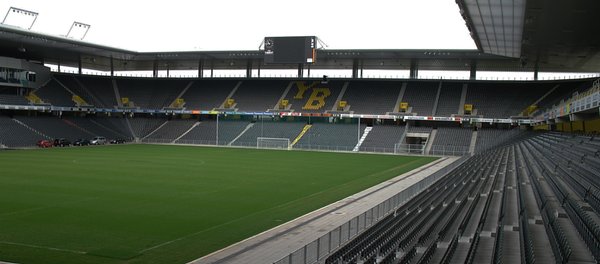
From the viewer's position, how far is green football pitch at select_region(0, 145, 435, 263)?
13.9 m

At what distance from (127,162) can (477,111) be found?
38.9 m

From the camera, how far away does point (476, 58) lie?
54.7 metres

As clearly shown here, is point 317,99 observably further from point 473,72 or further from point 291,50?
point 473,72

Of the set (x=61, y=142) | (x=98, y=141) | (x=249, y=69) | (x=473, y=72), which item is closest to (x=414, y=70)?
(x=473, y=72)

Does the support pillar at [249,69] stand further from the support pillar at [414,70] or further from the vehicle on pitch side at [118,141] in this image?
the support pillar at [414,70]

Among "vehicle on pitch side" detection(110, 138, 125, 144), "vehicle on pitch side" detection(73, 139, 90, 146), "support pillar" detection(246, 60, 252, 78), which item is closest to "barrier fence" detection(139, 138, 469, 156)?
"vehicle on pitch side" detection(110, 138, 125, 144)

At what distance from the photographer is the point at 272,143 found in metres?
60.8

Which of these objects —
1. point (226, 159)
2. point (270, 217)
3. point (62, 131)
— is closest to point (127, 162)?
point (226, 159)

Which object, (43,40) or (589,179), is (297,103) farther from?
(589,179)

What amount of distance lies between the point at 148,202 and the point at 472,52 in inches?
1558

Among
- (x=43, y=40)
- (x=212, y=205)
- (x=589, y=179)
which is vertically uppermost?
(x=43, y=40)

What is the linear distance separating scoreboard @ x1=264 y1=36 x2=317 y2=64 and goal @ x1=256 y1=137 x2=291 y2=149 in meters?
9.98

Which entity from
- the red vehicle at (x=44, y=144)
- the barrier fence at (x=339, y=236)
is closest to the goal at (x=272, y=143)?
the red vehicle at (x=44, y=144)

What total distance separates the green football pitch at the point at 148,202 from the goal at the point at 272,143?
2171 centimetres
